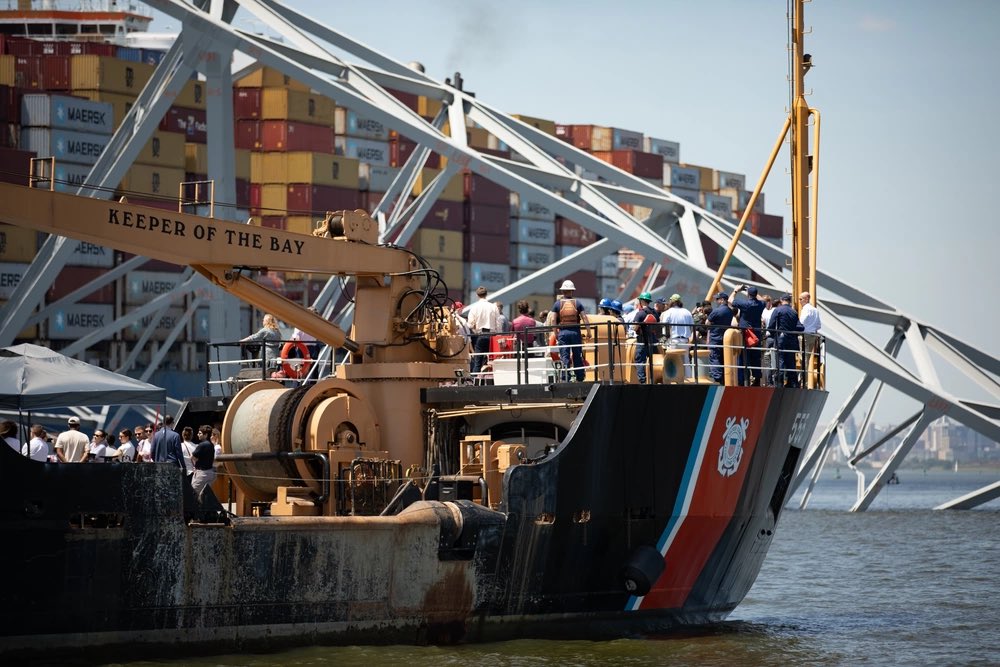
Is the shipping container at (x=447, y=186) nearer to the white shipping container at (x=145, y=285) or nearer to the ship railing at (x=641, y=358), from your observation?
the white shipping container at (x=145, y=285)

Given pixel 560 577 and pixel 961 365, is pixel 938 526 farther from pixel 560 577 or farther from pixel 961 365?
pixel 560 577

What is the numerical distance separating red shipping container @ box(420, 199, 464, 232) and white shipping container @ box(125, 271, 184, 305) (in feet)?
34.7

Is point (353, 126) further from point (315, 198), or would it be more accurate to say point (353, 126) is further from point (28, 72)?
point (28, 72)

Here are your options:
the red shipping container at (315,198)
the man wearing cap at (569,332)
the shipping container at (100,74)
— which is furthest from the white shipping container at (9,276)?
the man wearing cap at (569,332)

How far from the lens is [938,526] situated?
37906mm

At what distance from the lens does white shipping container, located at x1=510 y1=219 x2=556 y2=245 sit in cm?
6238

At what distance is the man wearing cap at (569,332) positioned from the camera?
54.0 feet

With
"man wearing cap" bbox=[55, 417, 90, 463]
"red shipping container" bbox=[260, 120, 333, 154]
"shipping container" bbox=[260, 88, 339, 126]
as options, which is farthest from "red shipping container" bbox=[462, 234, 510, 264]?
"man wearing cap" bbox=[55, 417, 90, 463]

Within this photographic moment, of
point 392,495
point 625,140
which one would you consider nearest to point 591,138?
point 625,140

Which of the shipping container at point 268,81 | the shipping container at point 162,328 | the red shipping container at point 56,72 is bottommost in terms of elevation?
the shipping container at point 162,328

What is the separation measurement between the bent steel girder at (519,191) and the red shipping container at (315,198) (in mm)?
12187

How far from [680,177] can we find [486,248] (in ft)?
64.9

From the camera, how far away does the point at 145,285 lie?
48656 millimetres

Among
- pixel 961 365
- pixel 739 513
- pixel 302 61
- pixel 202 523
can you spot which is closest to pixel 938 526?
pixel 961 365
